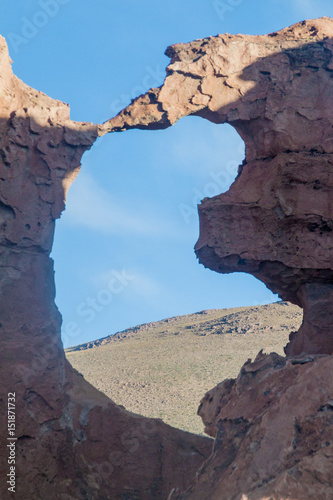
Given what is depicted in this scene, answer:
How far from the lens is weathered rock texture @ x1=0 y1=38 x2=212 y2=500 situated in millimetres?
10172

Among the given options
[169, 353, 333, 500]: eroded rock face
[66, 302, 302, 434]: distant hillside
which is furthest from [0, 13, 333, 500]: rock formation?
[66, 302, 302, 434]: distant hillside

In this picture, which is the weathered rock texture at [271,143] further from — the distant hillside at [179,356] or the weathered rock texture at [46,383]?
the distant hillside at [179,356]

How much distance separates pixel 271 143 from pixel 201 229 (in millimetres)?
2885

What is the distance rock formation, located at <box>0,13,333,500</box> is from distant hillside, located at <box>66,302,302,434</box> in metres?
12.0

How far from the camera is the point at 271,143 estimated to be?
11969mm

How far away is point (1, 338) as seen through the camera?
1042 cm

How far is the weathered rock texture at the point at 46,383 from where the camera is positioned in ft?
33.4

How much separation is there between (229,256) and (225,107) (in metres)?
4.10

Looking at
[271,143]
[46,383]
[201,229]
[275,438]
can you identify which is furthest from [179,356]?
[275,438]

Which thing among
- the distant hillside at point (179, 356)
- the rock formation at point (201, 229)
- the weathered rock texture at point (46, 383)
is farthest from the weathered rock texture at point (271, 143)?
the distant hillside at point (179, 356)

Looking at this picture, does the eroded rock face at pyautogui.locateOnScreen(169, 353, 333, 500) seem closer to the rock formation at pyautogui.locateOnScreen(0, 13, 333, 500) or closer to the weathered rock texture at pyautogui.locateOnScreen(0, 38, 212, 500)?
the rock formation at pyautogui.locateOnScreen(0, 13, 333, 500)

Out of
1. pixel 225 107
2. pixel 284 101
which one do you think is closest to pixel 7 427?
pixel 225 107

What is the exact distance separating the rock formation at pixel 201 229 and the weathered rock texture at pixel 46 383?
0.08 feet

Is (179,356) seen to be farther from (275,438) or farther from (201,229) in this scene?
(275,438)
